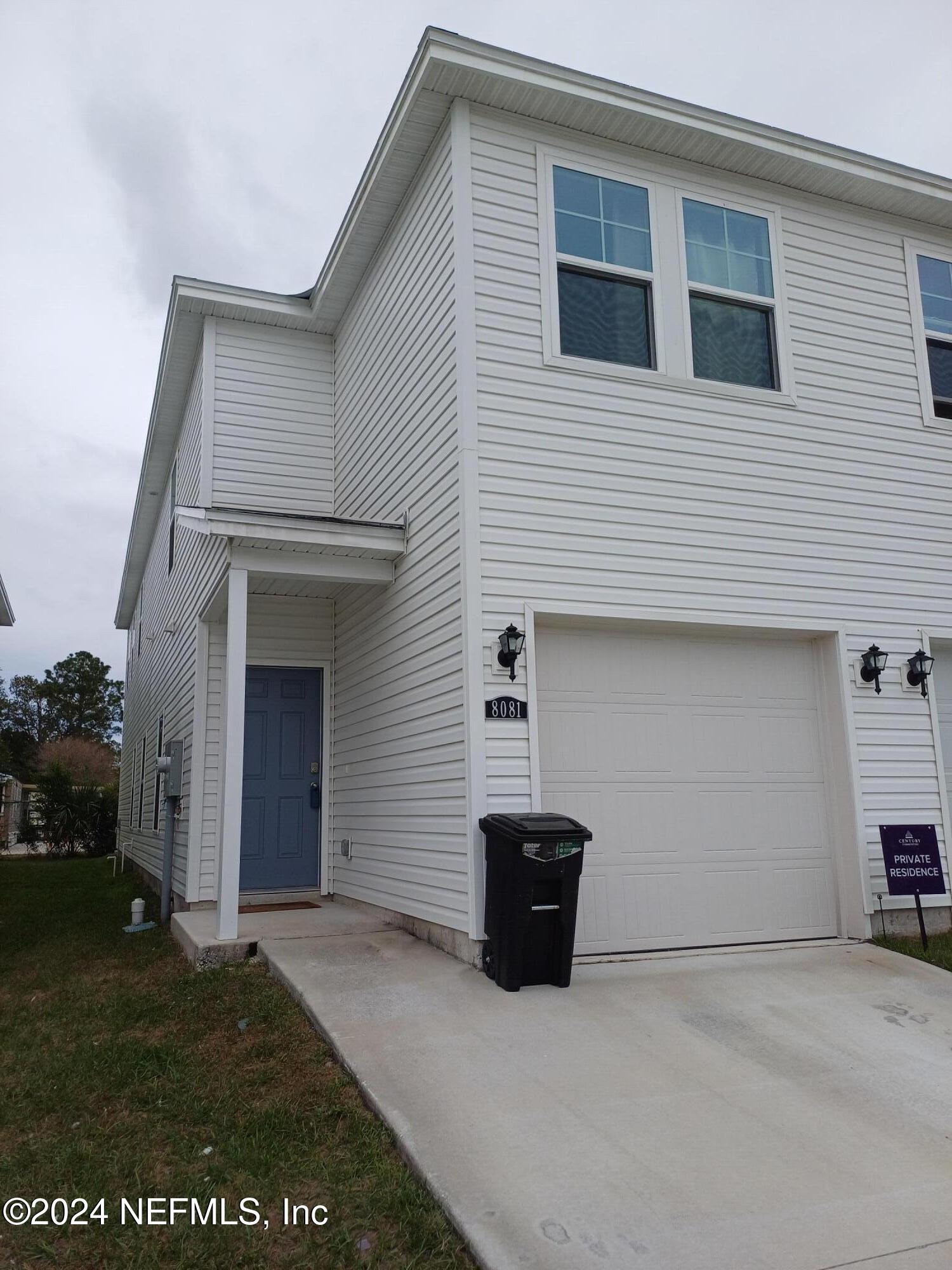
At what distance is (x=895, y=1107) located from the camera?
3.67 metres

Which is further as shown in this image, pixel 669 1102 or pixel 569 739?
pixel 569 739

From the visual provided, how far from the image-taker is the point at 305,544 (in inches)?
265

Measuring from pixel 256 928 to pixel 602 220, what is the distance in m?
5.82

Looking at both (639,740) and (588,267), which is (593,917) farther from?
(588,267)

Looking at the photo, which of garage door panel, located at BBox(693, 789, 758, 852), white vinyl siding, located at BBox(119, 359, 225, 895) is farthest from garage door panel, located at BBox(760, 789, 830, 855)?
white vinyl siding, located at BBox(119, 359, 225, 895)

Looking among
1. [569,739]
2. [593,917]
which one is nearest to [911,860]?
[593,917]

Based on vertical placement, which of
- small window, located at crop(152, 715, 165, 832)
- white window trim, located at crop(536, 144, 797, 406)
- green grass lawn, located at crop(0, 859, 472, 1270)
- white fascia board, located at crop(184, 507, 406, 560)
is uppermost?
white window trim, located at crop(536, 144, 797, 406)

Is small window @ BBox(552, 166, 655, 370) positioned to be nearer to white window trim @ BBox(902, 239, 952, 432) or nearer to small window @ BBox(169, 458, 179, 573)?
white window trim @ BBox(902, 239, 952, 432)

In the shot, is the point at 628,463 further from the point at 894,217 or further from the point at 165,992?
the point at 165,992

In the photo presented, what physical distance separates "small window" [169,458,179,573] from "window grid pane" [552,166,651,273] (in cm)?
694

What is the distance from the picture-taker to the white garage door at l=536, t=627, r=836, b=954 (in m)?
6.09

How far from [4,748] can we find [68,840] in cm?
833

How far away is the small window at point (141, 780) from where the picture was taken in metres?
14.6

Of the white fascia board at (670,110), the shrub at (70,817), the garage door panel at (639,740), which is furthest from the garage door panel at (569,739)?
the shrub at (70,817)
